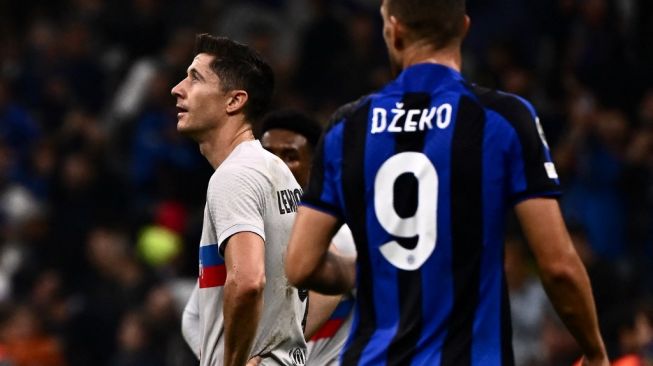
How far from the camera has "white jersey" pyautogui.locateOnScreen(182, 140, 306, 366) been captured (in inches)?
176

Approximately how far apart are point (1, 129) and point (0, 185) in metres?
0.64

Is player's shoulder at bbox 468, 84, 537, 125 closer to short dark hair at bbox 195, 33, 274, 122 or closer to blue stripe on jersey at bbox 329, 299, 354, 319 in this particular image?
short dark hair at bbox 195, 33, 274, 122

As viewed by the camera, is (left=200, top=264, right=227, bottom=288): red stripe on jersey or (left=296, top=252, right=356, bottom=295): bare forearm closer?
(left=296, top=252, right=356, bottom=295): bare forearm

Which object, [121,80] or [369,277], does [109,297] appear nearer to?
[121,80]

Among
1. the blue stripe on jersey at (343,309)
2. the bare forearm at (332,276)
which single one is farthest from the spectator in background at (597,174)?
the bare forearm at (332,276)

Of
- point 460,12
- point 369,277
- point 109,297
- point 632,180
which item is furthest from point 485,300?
point 109,297

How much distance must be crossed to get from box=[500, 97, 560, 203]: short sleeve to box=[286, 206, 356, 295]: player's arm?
49 centimetres

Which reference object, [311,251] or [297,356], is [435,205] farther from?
[297,356]

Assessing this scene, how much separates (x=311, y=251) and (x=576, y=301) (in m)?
0.68

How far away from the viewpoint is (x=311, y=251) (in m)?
3.54

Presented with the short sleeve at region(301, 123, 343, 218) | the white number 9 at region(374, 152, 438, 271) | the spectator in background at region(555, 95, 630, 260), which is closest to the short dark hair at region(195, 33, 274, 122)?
the short sleeve at region(301, 123, 343, 218)

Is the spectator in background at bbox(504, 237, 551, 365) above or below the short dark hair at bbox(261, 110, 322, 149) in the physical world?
below

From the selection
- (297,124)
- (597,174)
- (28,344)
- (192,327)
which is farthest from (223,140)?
(28,344)

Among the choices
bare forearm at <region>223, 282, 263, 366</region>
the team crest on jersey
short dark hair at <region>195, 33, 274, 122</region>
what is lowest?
the team crest on jersey
